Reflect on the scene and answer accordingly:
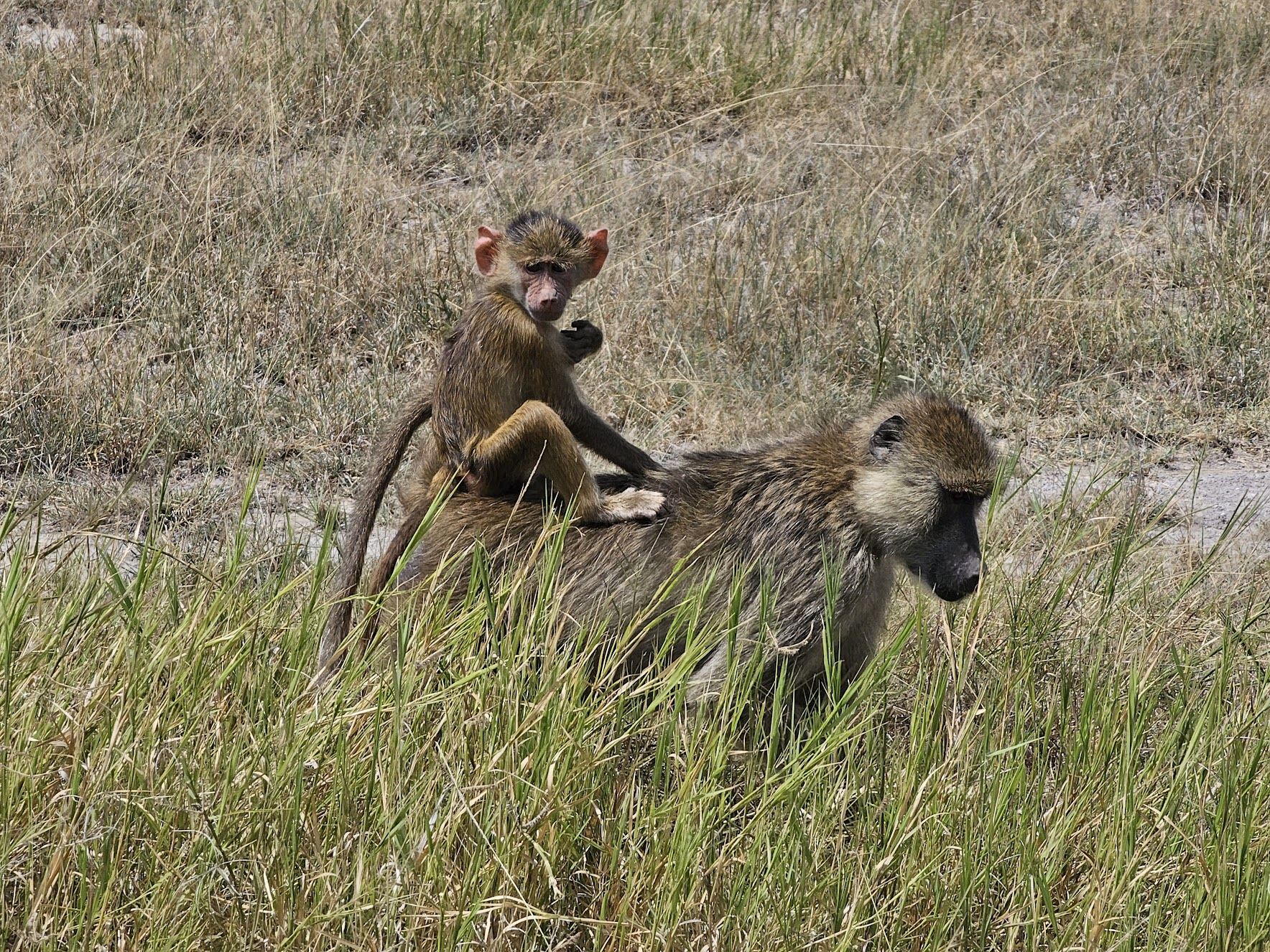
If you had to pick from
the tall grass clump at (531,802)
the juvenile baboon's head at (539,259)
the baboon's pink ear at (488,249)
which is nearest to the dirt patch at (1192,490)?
the juvenile baboon's head at (539,259)

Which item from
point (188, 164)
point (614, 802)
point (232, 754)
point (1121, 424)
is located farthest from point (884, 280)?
point (232, 754)

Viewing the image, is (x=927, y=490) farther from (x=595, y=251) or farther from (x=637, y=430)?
(x=637, y=430)

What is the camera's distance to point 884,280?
684 centimetres

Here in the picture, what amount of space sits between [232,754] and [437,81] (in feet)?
19.8

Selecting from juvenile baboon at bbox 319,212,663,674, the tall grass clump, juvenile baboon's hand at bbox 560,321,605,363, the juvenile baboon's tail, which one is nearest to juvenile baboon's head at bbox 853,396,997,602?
the tall grass clump

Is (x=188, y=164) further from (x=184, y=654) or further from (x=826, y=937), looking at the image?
(x=826, y=937)

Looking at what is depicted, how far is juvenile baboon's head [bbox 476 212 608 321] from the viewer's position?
4.52m

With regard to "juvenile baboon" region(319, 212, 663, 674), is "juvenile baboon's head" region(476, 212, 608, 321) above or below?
above

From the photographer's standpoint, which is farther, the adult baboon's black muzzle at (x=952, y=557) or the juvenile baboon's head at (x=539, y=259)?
the juvenile baboon's head at (x=539, y=259)

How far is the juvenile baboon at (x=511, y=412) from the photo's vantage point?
4.09m

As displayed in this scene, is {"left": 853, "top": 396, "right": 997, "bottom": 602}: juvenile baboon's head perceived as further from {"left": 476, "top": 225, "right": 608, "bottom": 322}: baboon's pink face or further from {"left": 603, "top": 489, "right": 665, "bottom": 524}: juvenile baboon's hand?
{"left": 476, "top": 225, "right": 608, "bottom": 322}: baboon's pink face

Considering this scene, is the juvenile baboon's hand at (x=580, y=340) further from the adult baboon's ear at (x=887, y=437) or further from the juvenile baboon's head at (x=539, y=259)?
the adult baboon's ear at (x=887, y=437)

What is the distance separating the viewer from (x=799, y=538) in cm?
396

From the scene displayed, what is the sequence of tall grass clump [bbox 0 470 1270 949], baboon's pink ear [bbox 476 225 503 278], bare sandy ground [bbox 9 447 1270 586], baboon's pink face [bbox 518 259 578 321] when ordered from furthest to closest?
bare sandy ground [bbox 9 447 1270 586] < baboon's pink ear [bbox 476 225 503 278] < baboon's pink face [bbox 518 259 578 321] < tall grass clump [bbox 0 470 1270 949]
